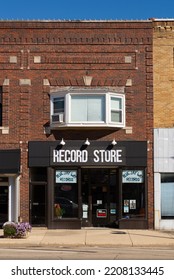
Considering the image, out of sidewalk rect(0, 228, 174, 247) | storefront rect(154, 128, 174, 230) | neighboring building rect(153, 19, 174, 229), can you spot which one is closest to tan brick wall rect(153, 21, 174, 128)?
neighboring building rect(153, 19, 174, 229)

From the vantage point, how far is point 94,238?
65.3 ft

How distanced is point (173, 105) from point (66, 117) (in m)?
4.98

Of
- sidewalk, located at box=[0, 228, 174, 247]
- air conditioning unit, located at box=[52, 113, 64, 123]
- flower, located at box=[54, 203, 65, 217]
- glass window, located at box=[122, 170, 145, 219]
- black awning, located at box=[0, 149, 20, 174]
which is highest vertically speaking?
air conditioning unit, located at box=[52, 113, 64, 123]

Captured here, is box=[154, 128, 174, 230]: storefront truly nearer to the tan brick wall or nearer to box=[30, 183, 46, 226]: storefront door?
the tan brick wall

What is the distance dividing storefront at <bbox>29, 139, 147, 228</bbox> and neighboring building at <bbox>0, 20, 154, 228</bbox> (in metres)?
0.04

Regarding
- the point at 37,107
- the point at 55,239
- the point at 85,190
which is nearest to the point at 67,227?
the point at 85,190

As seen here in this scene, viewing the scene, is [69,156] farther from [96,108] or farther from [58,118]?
[96,108]

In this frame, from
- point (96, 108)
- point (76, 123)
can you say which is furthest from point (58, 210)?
point (96, 108)

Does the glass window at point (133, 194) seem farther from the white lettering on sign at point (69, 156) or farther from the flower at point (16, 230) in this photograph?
the flower at point (16, 230)

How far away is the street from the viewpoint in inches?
568

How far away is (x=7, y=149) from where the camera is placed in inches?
920

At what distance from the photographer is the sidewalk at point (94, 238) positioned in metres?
18.5

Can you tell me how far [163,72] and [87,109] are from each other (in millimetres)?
3956

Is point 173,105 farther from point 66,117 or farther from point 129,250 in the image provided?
point 129,250
